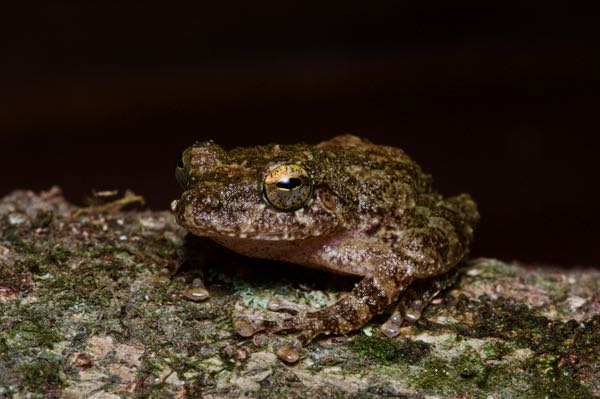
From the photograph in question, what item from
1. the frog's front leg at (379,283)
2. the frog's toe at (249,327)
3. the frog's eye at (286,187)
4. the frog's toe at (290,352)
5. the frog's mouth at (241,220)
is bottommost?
the frog's toe at (290,352)

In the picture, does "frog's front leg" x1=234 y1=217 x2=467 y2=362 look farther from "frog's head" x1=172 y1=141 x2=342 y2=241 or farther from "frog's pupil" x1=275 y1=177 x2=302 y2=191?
"frog's pupil" x1=275 y1=177 x2=302 y2=191

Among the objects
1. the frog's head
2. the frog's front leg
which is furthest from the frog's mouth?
the frog's front leg

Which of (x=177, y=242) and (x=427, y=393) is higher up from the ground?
(x=177, y=242)

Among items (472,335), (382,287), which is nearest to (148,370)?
(382,287)

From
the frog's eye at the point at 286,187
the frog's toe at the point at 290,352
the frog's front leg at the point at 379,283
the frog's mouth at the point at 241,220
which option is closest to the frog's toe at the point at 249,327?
the frog's front leg at the point at 379,283

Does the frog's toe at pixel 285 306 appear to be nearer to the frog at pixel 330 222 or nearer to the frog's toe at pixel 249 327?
the frog at pixel 330 222

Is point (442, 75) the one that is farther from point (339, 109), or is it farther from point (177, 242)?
point (177, 242)

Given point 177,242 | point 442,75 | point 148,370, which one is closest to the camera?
point 148,370

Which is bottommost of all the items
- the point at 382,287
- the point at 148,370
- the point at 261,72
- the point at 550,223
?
the point at 550,223
